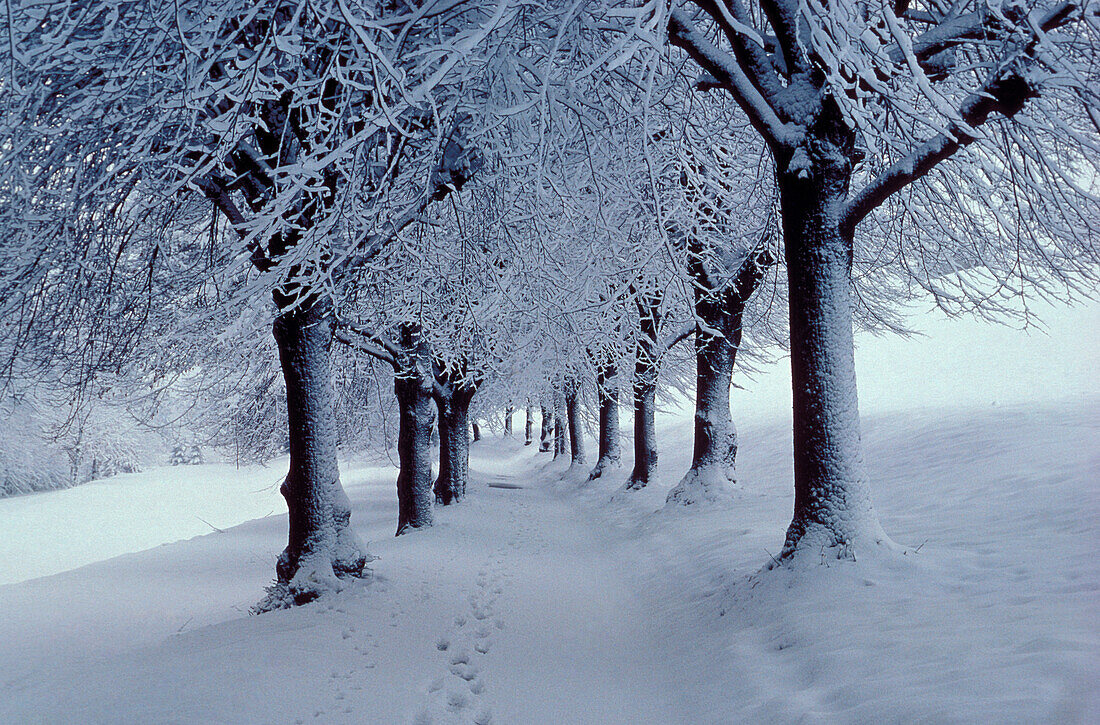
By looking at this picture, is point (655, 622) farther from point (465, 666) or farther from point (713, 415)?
point (713, 415)

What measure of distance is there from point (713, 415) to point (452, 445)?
25.1ft

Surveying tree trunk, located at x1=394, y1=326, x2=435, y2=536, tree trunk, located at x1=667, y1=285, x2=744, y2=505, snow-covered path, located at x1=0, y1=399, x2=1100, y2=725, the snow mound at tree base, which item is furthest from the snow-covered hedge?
tree trunk, located at x1=667, y1=285, x2=744, y2=505

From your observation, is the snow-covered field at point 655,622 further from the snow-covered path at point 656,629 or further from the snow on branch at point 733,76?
the snow on branch at point 733,76

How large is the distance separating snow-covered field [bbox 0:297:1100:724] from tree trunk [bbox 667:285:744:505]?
585mm

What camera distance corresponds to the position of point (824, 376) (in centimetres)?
514

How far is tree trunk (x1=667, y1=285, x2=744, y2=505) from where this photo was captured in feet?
35.0

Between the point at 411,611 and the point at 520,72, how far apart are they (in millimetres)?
5088

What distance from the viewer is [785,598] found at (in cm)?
474

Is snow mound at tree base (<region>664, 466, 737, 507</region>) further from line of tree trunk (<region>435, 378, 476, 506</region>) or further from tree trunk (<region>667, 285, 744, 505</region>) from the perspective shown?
line of tree trunk (<region>435, 378, 476, 506</region>)

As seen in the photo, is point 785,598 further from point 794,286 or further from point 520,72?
point 520,72

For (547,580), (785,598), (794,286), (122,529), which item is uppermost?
(794,286)

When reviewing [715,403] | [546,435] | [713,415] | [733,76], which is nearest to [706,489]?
[713,415]

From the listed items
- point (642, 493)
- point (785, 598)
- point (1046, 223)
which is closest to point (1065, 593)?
point (785, 598)

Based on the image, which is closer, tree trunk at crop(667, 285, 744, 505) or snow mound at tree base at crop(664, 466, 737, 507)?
snow mound at tree base at crop(664, 466, 737, 507)
